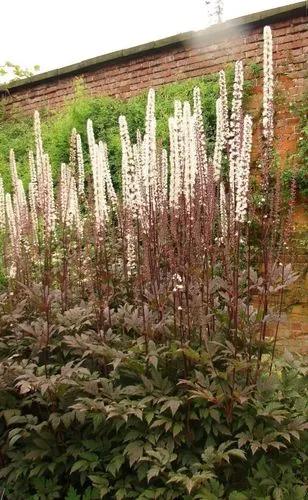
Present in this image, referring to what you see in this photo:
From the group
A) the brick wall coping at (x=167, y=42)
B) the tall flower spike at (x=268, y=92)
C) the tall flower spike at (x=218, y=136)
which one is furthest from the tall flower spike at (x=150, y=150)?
the brick wall coping at (x=167, y=42)

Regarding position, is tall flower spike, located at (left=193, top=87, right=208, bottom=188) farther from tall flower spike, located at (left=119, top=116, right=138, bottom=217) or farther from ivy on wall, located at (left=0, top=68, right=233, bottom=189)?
ivy on wall, located at (left=0, top=68, right=233, bottom=189)

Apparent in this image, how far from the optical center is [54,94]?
996cm

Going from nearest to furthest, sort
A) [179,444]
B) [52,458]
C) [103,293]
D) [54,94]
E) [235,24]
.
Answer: [179,444] < [52,458] < [103,293] < [235,24] < [54,94]

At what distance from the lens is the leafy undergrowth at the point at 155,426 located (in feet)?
9.48

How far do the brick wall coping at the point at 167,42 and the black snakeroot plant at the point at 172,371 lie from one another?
3764 millimetres

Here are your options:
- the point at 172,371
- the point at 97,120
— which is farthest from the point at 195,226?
the point at 97,120

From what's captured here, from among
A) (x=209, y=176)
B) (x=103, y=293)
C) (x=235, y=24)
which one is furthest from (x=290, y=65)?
(x=103, y=293)

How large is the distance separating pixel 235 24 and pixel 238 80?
4.62 metres

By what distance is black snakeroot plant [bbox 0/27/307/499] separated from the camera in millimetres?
2969

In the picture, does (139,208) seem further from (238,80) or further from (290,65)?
(290,65)

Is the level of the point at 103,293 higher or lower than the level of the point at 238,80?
lower

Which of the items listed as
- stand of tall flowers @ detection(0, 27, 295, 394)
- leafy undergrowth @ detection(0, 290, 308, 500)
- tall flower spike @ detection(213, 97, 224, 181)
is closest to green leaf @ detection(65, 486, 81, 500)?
leafy undergrowth @ detection(0, 290, 308, 500)

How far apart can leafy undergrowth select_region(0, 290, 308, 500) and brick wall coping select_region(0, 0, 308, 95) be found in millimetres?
4824

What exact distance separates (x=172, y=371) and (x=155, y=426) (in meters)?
0.42
